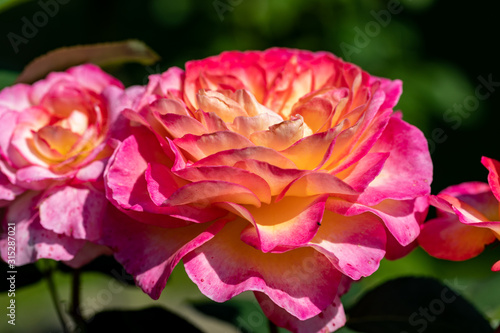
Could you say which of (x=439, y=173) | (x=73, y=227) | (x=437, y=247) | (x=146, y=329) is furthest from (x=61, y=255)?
(x=439, y=173)

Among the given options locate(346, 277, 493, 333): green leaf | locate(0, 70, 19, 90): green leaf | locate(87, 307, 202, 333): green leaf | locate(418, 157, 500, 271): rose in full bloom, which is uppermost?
locate(418, 157, 500, 271): rose in full bloom

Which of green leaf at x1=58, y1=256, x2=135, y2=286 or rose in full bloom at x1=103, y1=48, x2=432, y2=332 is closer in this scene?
rose in full bloom at x1=103, y1=48, x2=432, y2=332

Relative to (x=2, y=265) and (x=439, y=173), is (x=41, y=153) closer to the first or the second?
(x=2, y=265)

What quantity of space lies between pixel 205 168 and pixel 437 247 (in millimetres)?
202

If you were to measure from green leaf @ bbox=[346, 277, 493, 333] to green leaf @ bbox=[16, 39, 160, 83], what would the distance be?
35 cm

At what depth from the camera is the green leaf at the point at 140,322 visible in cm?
57

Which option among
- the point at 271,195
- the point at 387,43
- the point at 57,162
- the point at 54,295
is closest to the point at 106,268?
the point at 54,295

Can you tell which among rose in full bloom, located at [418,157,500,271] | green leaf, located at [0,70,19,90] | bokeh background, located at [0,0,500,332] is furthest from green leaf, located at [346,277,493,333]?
bokeh background, located at [0,0,500,332]

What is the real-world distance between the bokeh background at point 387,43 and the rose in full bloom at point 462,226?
3.52ft

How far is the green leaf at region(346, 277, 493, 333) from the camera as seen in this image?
20.4 inches

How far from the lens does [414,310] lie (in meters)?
0.54

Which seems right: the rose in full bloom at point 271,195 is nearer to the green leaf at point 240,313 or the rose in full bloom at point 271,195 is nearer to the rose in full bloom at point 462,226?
the rose in full bloom at point 462,226

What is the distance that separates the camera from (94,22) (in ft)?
7.20

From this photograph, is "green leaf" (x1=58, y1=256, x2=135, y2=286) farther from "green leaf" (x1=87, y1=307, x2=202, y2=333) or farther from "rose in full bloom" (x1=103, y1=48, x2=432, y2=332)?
"rose in full bloom" (x1=103, y1=48, x2=432, y2=332)
